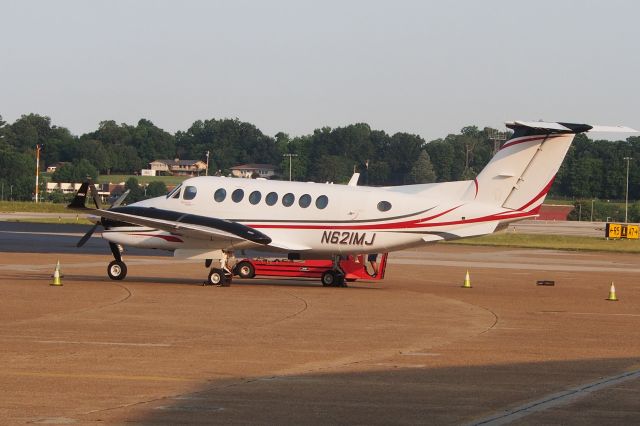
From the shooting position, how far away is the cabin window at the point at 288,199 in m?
33.9

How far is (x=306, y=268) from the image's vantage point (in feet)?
116

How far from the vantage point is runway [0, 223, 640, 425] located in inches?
526

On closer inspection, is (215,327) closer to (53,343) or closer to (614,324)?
(53,343)

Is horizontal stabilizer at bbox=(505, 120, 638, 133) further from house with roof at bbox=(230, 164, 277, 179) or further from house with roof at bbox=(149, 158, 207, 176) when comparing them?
house with roof at bbox=(149, 158, 207, 176)

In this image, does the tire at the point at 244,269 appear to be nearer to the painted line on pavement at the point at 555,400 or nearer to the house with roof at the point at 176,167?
the painted line on pavement at the point at 555,400

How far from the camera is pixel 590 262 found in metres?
53.9

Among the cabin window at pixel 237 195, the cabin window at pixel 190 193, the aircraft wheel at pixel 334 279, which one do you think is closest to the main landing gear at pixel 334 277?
the aircraft wheel at pixel 334 279

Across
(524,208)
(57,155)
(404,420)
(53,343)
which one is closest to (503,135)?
(524,208)

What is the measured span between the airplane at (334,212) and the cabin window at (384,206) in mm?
29

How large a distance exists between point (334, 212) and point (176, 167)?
140496 mm

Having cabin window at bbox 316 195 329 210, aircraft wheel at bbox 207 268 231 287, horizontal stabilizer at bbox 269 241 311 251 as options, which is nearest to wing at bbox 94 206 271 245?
horizontal stabilizer at bbox 269 241 311 251

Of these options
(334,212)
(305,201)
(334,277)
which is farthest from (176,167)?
(334,212)

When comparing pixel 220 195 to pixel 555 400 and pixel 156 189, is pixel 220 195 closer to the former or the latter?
pixel 555 400

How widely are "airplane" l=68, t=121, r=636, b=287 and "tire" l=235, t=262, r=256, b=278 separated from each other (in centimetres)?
174
